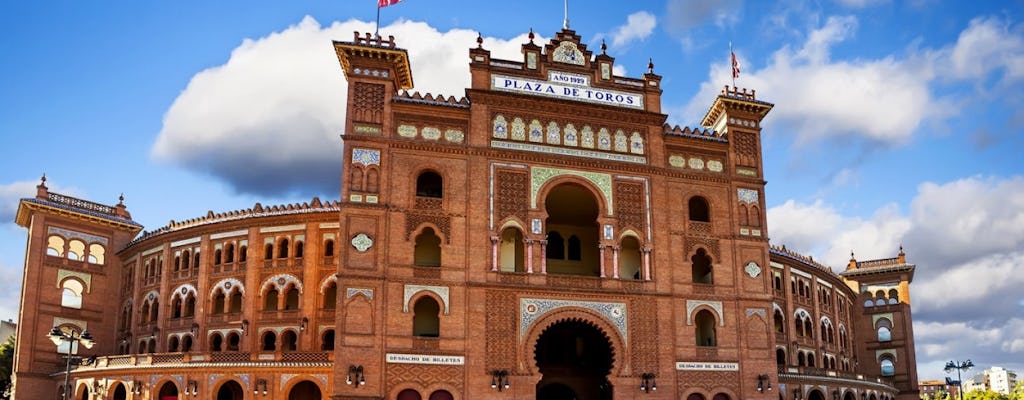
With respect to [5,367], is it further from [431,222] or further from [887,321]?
[887,321]

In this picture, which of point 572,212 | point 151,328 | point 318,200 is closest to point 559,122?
point 572,212

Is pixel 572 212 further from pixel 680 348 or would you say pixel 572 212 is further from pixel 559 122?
pixel 680 348

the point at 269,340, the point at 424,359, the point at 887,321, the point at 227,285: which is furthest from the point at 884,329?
the point at 227,285

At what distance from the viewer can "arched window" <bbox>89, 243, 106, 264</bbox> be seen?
2245 inches

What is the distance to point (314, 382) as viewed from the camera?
43906 mm

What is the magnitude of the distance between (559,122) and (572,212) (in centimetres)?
547

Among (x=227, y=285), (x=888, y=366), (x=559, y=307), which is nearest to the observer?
(x=559, y=307)

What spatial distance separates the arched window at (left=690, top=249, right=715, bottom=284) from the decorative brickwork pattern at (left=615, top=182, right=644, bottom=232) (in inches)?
157

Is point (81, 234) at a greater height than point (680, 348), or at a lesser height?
greater

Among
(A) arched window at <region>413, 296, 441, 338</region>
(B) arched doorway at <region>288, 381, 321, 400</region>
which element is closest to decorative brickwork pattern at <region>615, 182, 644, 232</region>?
(A) arched window at <region>413, 296, 441, 338</region>

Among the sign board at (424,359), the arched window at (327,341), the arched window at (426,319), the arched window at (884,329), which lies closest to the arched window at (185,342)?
the arched window at (327,341)

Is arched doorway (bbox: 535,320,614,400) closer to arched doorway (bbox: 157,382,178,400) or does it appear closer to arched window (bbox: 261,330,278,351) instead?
arched window (bbox: 261,330,278,351)

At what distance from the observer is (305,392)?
45094mm

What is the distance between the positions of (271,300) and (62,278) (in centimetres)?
1442
